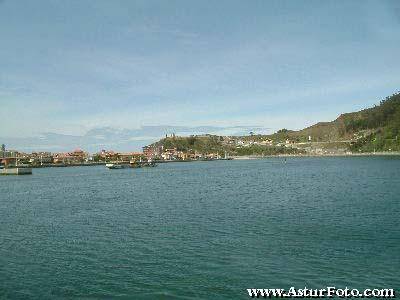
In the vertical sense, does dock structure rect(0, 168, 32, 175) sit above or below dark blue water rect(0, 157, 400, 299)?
above

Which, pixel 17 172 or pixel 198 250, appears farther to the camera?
pixel 17 172

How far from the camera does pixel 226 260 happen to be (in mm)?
18000

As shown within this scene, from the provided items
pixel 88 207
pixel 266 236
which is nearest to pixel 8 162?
pixel 88 207

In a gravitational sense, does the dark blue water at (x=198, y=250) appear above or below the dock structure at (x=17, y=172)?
below

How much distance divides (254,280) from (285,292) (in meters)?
1.48

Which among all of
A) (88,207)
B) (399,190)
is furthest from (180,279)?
(399,190)

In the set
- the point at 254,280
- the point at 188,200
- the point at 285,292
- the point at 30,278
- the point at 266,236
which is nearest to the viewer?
the point at 285,292

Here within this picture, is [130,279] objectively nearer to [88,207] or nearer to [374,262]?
[374,262]

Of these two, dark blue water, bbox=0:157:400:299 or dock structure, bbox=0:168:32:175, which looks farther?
dock structure, bbox=0:168:32:175

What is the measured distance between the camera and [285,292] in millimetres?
14117

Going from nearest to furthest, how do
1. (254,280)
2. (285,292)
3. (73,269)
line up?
1. (285,292)
2. (254,280)
3. (73,269)

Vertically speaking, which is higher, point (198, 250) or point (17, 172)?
point (17, 172)

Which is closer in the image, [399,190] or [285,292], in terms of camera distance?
[285,292]

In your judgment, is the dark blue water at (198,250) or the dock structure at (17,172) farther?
the dock structure at (17,172)
